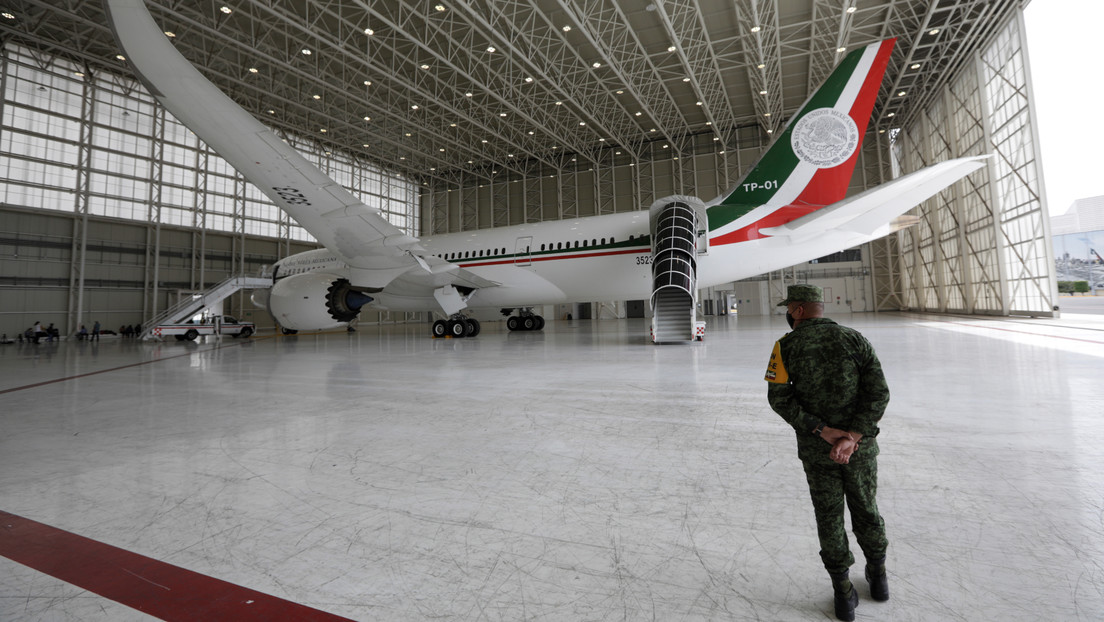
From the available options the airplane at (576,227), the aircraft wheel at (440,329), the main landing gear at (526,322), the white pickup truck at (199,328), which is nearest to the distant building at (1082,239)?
the airplane at (576,227)

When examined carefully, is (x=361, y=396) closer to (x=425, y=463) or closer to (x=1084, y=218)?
(x=425, y=463)

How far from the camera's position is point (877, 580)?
4.83 ft

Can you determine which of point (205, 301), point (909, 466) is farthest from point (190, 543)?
point (205, 301)

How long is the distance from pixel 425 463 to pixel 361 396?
2.67 meters

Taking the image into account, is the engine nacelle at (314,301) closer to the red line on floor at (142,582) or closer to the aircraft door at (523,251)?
the aircraft door at (523,251)

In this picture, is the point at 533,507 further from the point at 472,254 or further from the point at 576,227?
the point at 472,254

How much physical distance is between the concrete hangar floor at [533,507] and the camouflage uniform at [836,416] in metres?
0.24

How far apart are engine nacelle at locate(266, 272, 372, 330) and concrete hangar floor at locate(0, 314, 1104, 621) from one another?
290 inches

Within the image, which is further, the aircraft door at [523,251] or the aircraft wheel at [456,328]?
the aircraft wheel at [456,328]

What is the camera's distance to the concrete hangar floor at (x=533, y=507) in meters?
1.53

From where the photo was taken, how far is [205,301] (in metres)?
19.1

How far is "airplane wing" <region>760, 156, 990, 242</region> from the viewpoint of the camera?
777 cm

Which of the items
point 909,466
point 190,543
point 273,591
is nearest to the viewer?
point 273,591

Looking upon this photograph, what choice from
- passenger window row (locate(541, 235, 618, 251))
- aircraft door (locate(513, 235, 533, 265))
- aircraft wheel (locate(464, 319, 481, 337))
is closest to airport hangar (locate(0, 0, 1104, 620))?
passenger window row (locate(541, 235, 618, 251))
